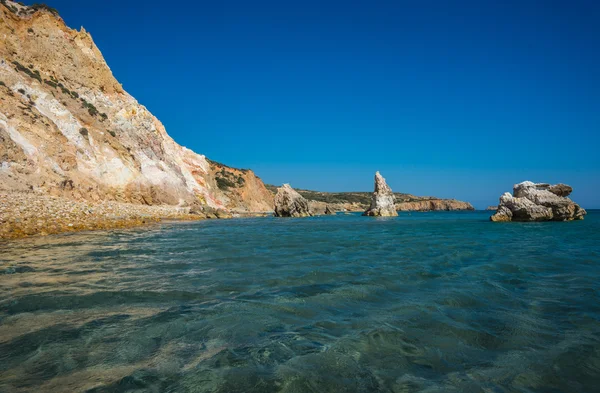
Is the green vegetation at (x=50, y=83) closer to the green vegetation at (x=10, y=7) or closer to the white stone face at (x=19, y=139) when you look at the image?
the green vegetation at (x=10, y=7)

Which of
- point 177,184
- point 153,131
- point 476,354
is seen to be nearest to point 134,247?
point 476,354

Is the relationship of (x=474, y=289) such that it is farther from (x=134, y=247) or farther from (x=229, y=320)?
(x=134, y=247)

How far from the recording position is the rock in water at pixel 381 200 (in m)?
55.7

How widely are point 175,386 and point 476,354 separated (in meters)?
2.84

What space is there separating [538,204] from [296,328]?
33.6 m

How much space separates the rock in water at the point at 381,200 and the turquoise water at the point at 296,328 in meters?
48.0

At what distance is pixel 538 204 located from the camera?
30.5m

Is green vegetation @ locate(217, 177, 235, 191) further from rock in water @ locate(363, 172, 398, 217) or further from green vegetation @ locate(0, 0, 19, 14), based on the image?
green vegetation @ locate(0, 0, 19, 14)

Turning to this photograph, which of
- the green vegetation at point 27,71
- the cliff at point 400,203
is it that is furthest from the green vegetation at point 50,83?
the cliff at point 400,203

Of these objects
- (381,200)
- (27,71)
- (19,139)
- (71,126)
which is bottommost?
(381,200)

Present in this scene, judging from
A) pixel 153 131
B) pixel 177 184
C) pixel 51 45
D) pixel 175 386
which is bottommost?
pixel 175 386

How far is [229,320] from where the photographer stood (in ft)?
14.5

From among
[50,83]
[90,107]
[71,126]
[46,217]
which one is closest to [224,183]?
[90,107]

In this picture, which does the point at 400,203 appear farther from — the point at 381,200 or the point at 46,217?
the point at 46,217
